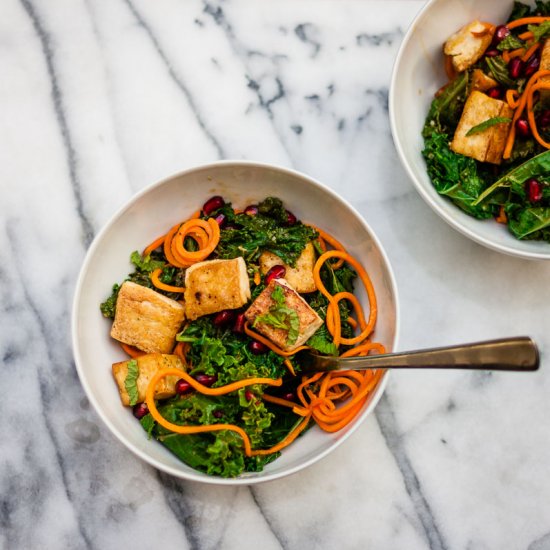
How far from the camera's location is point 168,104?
11.3 feet

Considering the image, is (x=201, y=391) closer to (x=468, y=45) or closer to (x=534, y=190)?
(x=534, y=190)

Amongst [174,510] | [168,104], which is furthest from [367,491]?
[168,104]

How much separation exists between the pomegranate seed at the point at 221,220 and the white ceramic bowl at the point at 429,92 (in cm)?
90

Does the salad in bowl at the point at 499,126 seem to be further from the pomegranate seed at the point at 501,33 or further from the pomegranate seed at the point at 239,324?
the pomegranate seed at the point at 239,324

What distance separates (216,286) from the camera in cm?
293

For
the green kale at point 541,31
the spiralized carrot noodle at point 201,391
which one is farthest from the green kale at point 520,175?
the spiralized carrot noodle at point 201,391

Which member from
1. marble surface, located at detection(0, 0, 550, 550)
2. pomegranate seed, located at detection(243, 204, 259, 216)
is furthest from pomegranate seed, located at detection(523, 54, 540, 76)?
pomegranate seed, located at detection(243, 204, 259, 216)

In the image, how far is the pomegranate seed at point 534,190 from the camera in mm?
3119

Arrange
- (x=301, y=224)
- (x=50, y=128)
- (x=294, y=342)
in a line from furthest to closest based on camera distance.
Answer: (x=50, y=128), (x=301, y=224), (x=294, y=342)

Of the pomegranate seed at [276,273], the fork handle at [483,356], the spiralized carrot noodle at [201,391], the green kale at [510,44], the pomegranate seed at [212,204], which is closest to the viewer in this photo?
the fork handle at [483,356]

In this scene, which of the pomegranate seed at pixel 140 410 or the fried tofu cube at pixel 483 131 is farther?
the fried tofu cube at pixel 483 131

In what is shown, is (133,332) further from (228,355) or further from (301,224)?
(301,224)

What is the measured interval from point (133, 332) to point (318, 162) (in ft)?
4.34

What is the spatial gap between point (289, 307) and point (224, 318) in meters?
0.33
